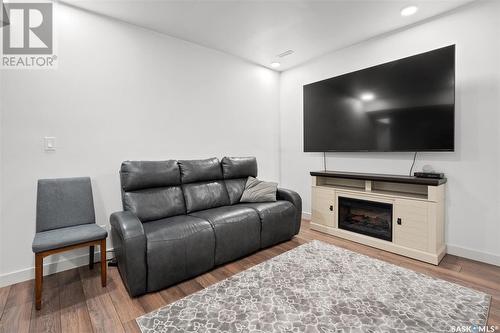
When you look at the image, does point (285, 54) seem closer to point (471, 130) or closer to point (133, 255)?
point (471, 130)

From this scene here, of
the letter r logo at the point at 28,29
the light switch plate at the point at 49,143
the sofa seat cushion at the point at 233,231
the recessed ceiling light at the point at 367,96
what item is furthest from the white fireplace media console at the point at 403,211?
the letter r logo at the point at 28,29

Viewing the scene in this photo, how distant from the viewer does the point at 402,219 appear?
8.38 ft

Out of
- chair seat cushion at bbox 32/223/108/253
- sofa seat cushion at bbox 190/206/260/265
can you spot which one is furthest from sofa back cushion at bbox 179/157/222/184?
chair seat cushion at bbox 32/223/108/253

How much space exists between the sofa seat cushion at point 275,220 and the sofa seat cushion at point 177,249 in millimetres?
690

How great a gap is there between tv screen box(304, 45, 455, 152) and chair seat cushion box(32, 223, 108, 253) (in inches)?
116

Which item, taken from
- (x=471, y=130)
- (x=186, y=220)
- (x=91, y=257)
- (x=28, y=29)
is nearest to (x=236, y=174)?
(x=186, y=220)

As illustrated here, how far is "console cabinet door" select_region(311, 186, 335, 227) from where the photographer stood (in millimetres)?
3183

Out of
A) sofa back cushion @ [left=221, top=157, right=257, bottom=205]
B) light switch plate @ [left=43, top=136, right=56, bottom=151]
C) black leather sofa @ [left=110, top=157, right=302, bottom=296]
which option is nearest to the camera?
black leather sofa @ [left=110, top=157, right=302, bottom=296]

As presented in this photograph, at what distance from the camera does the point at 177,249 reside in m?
1.97

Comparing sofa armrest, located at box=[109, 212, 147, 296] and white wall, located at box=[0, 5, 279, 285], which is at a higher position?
white wall, located at box=[0, 5, 279, 285]

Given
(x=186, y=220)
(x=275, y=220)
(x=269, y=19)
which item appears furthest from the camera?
(x=275, y=220)

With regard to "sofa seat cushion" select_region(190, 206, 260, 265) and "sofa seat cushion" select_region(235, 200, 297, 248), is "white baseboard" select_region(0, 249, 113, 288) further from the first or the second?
"sofa seat cushion" select_region(235, 200, 297, 248)

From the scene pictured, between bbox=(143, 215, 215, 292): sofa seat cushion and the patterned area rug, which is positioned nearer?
the patterned area rug

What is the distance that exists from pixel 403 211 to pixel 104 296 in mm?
3004
